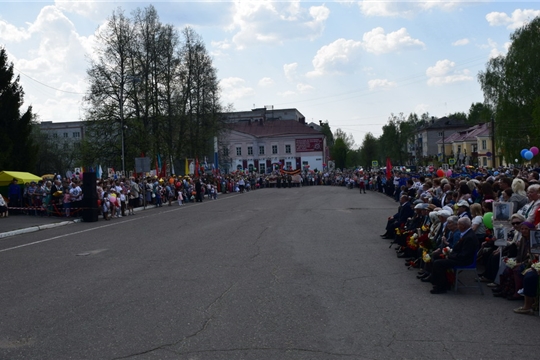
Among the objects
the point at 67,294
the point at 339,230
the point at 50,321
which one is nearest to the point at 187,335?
the point at 50,321

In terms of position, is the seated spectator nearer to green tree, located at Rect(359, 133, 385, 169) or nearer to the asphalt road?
the asphalt road

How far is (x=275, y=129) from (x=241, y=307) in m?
105

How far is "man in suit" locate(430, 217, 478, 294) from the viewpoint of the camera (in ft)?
31.7

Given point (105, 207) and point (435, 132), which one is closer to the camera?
point (105, 207)

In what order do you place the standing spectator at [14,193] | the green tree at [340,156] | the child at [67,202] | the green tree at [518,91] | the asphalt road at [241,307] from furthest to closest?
the green tree at [340,156] < the green tree at [518,91] < the standing spectator at [14,193] < the child at [67,202] < the asphalt road at [241,307]

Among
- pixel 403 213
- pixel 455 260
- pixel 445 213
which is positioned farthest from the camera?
pixel 403 213

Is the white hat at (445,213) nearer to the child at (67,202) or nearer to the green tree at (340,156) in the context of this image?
the child at (67,202)

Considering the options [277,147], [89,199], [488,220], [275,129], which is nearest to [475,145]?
[277,147]

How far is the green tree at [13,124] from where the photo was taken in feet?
131

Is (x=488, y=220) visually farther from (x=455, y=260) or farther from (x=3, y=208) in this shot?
(x=3, y=208)

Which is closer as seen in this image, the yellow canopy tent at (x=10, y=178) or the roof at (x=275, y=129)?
the yellow canopy tent at (x=10, y=178)

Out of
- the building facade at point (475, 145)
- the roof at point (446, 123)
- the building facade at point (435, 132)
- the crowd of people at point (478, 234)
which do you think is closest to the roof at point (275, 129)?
the building facade at point (475, 145)

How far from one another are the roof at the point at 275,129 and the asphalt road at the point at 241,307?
93776mm

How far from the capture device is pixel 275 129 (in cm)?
11262
